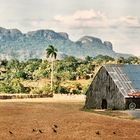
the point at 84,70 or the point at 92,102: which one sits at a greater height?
the point at 84,70

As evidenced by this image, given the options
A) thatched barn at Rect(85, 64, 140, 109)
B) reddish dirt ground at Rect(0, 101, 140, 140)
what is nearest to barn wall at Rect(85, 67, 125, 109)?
thatched barn at Rect(85, 64, 140, 109)

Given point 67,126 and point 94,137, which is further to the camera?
point 67,126

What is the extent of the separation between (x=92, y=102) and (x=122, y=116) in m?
11.7

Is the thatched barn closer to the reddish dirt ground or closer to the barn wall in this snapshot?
the barn wall

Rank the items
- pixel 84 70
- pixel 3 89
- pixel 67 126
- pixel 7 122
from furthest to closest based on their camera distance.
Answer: pixel 84 70
pixel 3 89
pixel 7 122
pixel 67 126

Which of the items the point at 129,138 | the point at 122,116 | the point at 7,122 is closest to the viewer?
the point at 129,138

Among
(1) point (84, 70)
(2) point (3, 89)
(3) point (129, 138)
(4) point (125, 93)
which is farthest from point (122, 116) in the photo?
(1) point (84, 70)

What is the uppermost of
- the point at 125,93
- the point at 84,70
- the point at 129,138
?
the point at 84,70

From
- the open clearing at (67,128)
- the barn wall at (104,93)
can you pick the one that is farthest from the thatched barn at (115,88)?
the open clearing at (67,128)

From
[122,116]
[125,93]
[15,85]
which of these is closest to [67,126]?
[122,116]

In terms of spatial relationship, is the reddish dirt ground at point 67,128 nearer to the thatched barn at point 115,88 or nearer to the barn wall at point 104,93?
the thatched barn at point 115,88

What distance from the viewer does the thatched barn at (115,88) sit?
55.3m

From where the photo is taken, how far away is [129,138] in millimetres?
33219

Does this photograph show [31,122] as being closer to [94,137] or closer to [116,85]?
[94,137]
